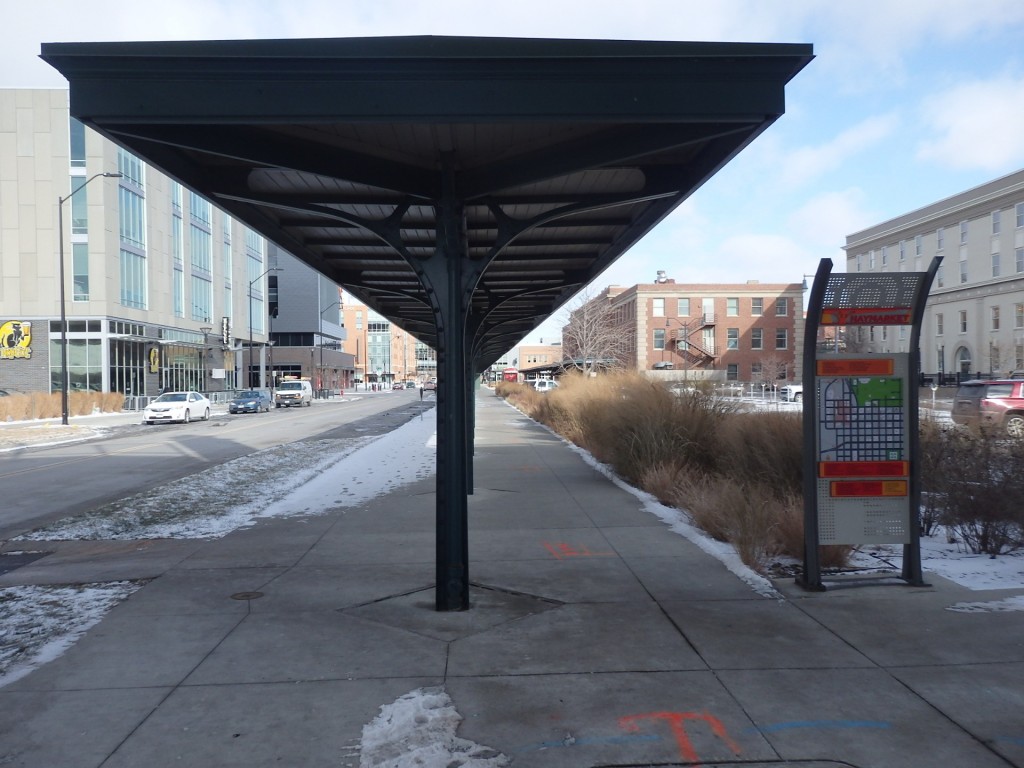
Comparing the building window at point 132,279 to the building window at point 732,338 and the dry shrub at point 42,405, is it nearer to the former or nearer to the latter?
the dry shrub at point 42,405

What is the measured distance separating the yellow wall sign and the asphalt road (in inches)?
626

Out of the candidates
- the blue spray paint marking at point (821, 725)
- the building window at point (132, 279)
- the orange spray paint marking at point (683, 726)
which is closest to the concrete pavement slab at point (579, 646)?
the orange spray paint marking at point (683, 726)

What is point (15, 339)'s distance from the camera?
148 feet

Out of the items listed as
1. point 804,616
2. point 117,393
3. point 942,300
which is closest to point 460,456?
point 804,616

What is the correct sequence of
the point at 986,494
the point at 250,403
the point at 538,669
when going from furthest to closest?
the point at 250,403
the point at 986,494
the point at 538,669

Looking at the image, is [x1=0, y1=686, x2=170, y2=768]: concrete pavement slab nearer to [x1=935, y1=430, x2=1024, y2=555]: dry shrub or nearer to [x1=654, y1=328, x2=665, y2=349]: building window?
[x1=935, y1=430, x2=1024, y2=555]: dry shrub

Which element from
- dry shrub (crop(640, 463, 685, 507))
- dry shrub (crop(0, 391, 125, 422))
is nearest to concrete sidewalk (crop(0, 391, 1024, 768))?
dry shrub (crop(640, 463, 685, 507))

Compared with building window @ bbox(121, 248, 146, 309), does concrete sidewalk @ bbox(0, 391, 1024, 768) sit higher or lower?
lower

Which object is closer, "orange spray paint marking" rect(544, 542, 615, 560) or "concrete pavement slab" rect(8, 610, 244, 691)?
"concrete pavement slab" rect(8, 610, 244, 691)

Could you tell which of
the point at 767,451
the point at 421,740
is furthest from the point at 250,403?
the point at 421,740

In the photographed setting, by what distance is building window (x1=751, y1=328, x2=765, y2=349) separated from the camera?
66938mm

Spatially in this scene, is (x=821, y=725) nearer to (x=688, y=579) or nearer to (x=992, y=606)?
(x=992, y=606)

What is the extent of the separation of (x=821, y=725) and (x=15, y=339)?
5032 centimetres

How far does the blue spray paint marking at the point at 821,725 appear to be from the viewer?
13.5 feet
